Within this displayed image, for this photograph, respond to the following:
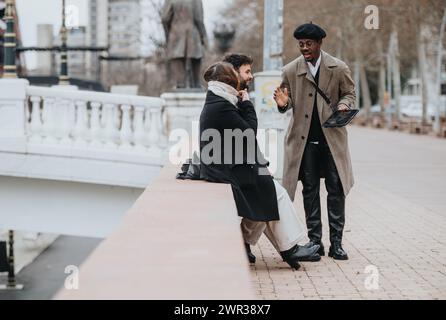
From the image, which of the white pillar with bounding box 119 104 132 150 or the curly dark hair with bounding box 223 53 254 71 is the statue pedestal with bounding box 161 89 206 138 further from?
the curly dark hair with bounding box 223 53 254 71

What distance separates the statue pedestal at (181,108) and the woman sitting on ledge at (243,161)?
688 centimetres

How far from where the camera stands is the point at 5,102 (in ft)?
43.7

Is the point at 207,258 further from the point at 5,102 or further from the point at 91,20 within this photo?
the point at 91,20

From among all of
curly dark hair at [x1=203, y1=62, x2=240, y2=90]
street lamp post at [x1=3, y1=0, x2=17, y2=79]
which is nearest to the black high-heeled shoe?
curly dark hair at [x1=203, y1=62, x2=240, y2=90]

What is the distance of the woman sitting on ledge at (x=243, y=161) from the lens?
6.96m

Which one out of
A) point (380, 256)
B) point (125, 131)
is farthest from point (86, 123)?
point (380, 256)

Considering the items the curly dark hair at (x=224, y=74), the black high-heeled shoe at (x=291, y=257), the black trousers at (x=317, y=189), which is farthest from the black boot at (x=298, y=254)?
the curly dark hair at (x=224, y=74)

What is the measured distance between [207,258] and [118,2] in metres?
169

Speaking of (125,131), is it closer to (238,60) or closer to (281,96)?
(281,96)

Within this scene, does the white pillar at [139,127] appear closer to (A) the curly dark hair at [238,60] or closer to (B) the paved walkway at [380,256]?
(B) the paved walkway at [380,256]

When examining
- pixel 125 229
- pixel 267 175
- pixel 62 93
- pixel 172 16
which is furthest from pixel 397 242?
pixel 172 16

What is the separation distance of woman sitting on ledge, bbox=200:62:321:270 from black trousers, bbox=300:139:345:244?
69cm

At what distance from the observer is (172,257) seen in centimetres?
433

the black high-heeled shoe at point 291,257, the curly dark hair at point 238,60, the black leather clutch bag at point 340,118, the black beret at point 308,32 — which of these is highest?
the black beret at point 308,32
